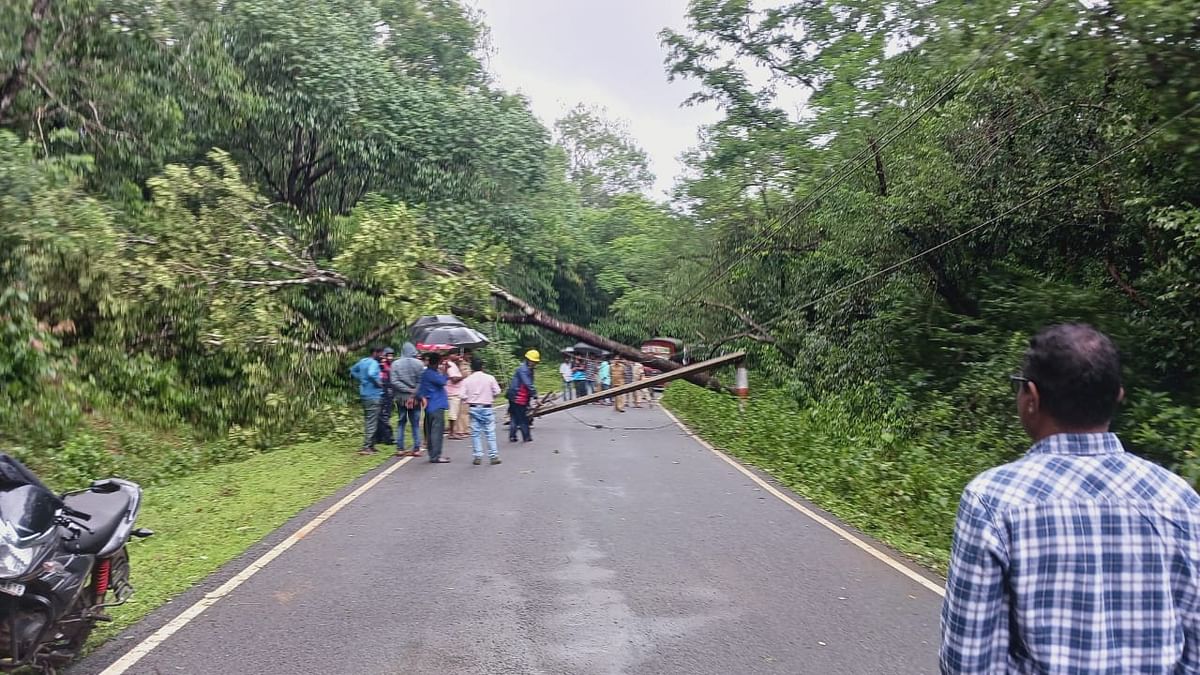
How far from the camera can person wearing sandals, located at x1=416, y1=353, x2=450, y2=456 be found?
13.4 m

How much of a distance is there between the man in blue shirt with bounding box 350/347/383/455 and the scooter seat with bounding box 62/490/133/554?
892 cm

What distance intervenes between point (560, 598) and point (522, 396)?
34.7 feet

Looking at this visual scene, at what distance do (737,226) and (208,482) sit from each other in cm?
1633

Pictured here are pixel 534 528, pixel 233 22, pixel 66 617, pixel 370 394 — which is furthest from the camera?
pixel 233 22

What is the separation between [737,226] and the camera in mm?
23984

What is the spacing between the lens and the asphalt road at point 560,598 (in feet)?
16.1

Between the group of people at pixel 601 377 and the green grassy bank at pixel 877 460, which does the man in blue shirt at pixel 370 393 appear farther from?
the group of people at pixel 601 377

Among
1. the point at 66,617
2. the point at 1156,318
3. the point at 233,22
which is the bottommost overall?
the point at 66,617

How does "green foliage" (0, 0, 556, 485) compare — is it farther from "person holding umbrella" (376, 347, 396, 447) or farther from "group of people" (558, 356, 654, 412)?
"group of people" (558, 356, 654, 412)

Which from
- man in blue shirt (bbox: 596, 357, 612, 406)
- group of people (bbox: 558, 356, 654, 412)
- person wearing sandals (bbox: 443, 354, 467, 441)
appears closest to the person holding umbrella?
person wearing sandals (bbox: 443, 354, 467, 441)

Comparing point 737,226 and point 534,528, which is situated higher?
point 737,226

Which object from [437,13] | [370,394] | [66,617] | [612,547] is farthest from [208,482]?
[437,13]

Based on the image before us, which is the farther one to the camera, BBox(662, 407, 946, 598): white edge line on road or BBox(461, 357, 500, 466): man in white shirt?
BBox(461, 357, 500, 466): man in white shirt

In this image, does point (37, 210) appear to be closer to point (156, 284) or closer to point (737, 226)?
point (156, 284)
